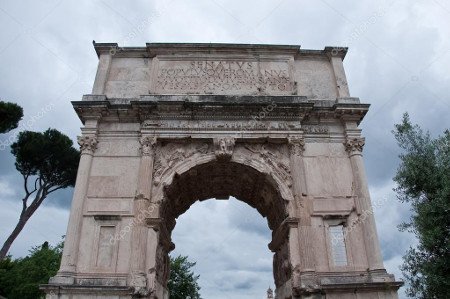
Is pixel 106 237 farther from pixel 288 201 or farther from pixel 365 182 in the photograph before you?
pixel 365 182

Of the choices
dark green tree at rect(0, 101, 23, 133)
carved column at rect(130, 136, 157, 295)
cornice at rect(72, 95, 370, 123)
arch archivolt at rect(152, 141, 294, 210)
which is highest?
dark green tree at rect(0, 101, 23, 133)

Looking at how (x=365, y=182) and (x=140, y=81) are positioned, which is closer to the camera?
(x=365, y=182)

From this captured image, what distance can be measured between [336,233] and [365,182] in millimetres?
1681

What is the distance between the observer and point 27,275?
23969mm

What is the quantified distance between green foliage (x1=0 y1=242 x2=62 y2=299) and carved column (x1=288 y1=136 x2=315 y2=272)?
19097 millimetres

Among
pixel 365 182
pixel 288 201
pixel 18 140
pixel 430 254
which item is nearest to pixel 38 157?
pixel 18 140

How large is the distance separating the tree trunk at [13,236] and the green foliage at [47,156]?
2355 mm

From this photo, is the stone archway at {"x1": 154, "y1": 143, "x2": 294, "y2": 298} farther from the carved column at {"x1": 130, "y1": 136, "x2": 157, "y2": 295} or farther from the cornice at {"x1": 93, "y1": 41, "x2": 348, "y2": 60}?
the cornice at {"x1": 93, "y1": 41, "x2": 348, "y2": 60}

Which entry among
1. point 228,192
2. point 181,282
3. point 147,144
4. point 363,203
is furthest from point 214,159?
point 181,282

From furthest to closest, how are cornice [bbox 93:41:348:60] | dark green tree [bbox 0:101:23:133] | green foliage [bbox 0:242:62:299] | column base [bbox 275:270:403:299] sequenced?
1. green foliage [bbox 0:242:62:299]
2. dark green tree [bbox 0:101:23:133]
3. cornice [bbox 93:41:348:60]
4. column base [bbox 275:270:403:299]

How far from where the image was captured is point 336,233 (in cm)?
1017

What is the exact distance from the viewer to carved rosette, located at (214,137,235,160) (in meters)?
10.9

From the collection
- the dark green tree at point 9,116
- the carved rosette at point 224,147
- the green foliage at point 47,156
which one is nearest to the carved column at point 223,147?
the carved rosette at point 224,147

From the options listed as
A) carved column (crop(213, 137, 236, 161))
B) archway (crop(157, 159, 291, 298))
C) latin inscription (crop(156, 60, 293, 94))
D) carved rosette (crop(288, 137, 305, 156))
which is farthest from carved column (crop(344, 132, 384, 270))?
carved column (crop(213, 137, 236, 161))
